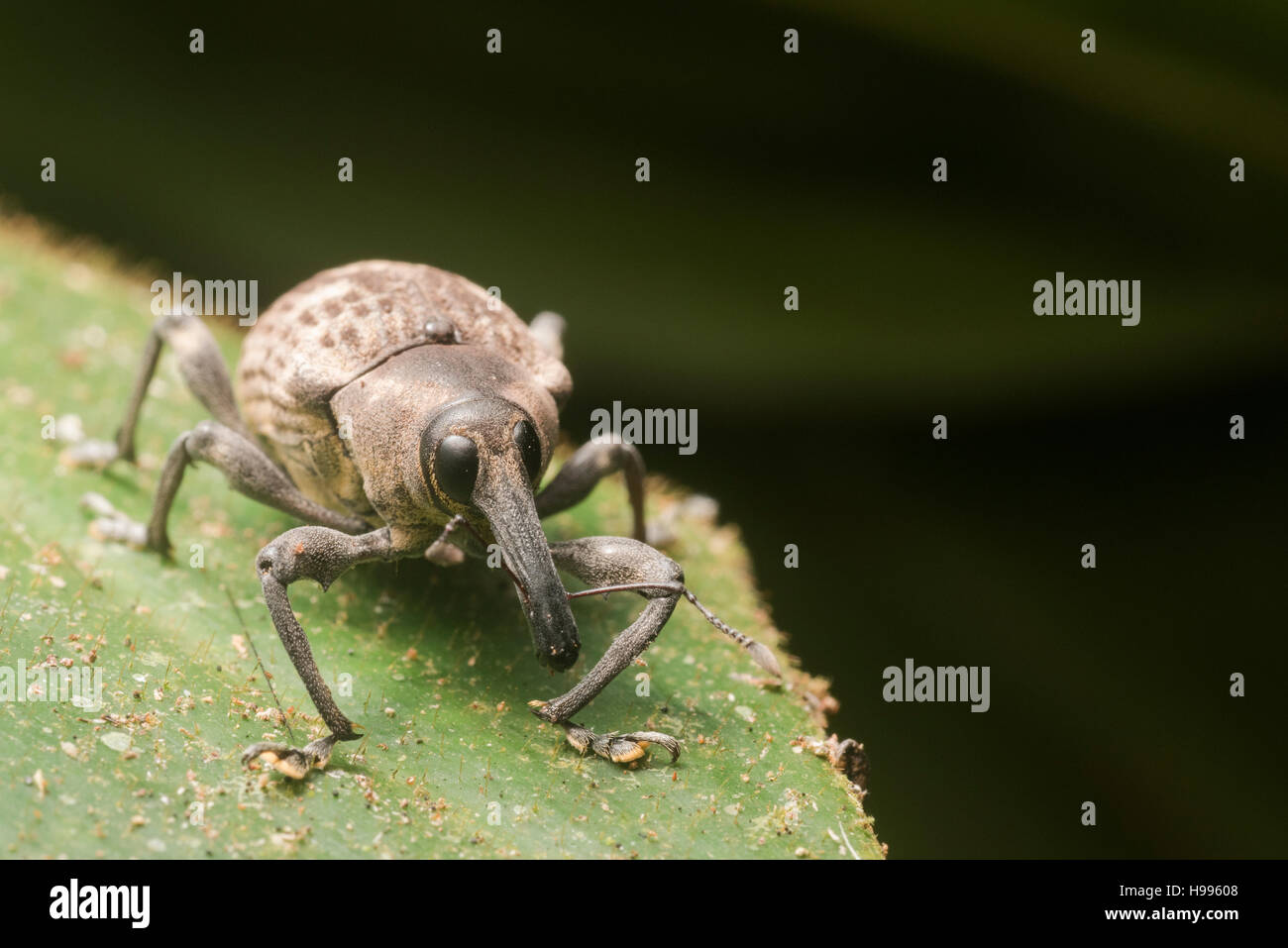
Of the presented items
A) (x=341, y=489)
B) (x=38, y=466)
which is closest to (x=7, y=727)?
(x=341, y=489)

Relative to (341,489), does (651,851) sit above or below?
below

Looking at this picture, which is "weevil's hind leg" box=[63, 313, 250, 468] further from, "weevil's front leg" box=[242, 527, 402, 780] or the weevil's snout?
the weevil's snout

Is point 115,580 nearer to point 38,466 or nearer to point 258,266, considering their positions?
point 38,466

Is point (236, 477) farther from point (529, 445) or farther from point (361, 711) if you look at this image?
point (529, 445)

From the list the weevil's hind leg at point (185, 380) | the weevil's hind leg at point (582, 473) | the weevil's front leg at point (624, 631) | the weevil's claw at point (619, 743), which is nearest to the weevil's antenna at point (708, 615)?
the weevil's front leg at point (624, 631)

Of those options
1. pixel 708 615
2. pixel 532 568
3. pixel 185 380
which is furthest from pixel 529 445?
pixel 185 380

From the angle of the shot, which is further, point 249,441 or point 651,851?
point 249,441
